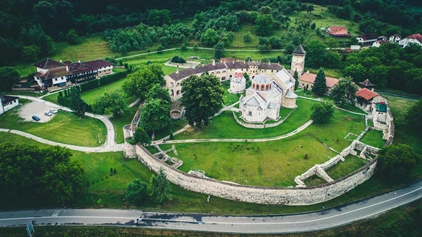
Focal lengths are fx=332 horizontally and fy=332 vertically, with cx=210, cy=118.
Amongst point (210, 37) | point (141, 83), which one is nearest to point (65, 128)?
point (141, 83)

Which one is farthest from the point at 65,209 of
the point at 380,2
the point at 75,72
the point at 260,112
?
the point at 380,2

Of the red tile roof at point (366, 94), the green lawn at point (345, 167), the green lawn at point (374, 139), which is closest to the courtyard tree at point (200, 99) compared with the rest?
the green lawn at point (345, 167)

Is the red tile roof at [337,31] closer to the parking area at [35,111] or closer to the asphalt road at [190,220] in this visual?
the asphalt road at [190,220]

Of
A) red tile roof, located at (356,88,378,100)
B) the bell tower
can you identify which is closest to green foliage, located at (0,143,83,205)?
red tile roof, located at (356,88,378,100)

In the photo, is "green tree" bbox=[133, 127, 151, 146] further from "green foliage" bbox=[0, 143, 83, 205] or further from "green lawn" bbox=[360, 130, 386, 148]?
"green lawn" bbox=[360, 130, 386, 148]

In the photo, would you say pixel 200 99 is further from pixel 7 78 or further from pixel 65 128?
pixel 7 78

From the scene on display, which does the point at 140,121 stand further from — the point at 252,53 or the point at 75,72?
the point at 252,53
